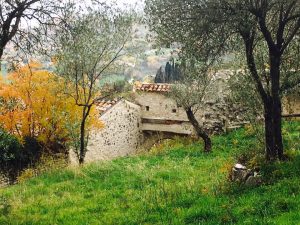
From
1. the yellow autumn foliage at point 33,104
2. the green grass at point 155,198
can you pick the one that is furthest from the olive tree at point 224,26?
the yellow autumn foliage at point 33,104

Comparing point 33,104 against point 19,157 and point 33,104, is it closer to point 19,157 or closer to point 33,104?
point 33,104

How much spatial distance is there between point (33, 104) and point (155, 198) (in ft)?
51.6

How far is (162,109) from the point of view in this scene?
3353 cm

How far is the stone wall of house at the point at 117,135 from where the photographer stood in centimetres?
2831

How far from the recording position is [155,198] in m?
10.4

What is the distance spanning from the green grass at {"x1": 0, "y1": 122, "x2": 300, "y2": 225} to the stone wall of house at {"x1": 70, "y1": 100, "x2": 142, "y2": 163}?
12.2 meters

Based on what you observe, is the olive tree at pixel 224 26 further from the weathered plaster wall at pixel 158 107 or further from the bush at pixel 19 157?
the weathered plaster wall at pixel 158 107

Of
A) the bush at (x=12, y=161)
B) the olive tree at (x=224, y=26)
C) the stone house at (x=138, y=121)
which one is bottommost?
the bush at (x=12, y=161)

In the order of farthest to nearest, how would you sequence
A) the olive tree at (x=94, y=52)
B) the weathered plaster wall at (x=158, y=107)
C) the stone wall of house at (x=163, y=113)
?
the weathered plaster wall at (x=158, y=107) → the stone wall of house at (x=163, y=113) → the olive tree at (x=94, y=52)

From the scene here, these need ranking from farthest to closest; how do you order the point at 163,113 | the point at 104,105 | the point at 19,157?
the point at 163,113 < the point at 104,105 < the point at 19,157

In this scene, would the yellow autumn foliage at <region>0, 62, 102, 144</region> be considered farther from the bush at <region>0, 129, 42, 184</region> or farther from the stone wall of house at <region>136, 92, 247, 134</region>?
the stone wall of house at <region>136, 92, 247, 134</region>

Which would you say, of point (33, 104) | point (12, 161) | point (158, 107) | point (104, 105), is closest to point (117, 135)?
point (104, 105)

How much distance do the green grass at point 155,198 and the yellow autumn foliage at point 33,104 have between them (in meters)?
8.53

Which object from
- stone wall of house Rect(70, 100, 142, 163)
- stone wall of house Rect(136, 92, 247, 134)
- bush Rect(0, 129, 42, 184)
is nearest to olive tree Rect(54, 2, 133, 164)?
bush Rect(0, 129, 42, 184)
